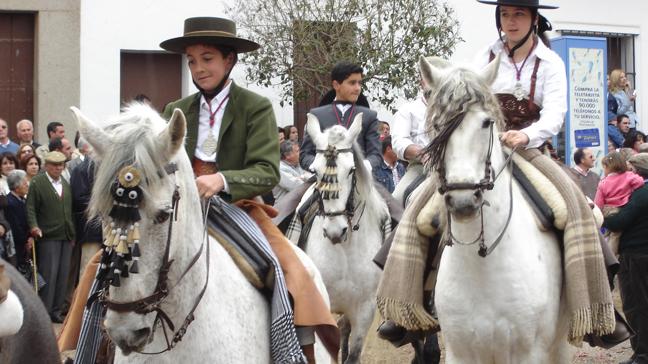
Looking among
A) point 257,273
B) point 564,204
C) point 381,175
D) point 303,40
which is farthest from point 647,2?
point 257,273

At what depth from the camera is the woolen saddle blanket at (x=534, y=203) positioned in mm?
6590

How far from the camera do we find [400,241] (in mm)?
6930

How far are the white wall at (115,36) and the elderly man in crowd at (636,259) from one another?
11.4 m

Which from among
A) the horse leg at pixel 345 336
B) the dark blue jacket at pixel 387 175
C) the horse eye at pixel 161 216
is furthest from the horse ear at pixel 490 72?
the dark blue jacket at pixel 387 175

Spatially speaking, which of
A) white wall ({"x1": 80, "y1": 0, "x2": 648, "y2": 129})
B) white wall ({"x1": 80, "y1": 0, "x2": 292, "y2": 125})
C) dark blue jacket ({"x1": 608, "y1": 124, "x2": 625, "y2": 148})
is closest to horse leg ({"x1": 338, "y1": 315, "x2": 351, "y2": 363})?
white wall ({"x1": 80, "y1": 0, "x2": 648, "y2": 129})

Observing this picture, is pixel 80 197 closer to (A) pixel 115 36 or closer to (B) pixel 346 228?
(B) pixel 346 228

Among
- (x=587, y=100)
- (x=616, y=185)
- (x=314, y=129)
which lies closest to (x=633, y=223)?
(x=616, y=185)

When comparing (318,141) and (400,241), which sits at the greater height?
(318,141)

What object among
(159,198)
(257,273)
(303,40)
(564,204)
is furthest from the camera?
(303,40)

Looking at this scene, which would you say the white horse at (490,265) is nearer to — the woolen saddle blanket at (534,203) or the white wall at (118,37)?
the woolen saddle blanket at (534,203)

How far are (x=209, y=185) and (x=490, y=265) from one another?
6.51ft

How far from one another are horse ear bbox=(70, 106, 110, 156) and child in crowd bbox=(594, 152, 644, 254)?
8969mm

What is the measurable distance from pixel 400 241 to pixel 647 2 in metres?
22.8

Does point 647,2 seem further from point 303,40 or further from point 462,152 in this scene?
point 462,152
